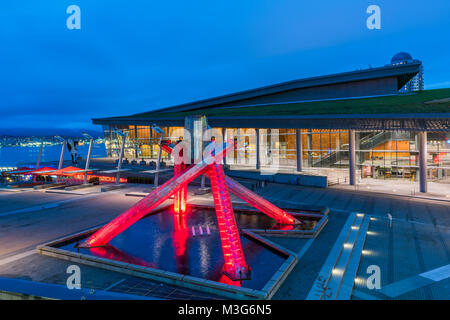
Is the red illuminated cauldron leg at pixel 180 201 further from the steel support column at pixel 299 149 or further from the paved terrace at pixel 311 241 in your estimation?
the steel support column at pixel 299 149

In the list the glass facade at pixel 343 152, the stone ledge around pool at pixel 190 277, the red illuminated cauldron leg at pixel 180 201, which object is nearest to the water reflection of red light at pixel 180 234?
the red illuminated cauldron leg at pixel 180 201

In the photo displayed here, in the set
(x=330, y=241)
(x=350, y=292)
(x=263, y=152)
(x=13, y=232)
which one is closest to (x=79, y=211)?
(x=13, y=232)

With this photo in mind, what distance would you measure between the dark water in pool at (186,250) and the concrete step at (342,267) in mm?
1777

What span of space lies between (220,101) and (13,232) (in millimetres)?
34874

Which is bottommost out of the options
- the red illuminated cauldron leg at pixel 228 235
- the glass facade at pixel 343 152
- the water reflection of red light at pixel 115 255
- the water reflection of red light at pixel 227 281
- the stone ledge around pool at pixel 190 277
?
the water reflection of red light at pixel 227 281

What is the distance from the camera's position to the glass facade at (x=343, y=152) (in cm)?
2531

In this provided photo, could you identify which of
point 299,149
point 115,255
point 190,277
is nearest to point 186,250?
point 115,255

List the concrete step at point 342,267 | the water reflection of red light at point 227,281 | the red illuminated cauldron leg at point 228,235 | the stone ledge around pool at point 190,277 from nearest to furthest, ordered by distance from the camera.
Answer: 1. the stone ledge around pool at point 190,277
2. the concrete step at point 342,267
3. the water reflection of red light at point 227,281
4. the red illuminated cauldron leg at point 228,235

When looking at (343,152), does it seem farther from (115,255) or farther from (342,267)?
(115,255)

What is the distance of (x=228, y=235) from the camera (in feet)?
33.3

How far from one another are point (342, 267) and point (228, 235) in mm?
4224

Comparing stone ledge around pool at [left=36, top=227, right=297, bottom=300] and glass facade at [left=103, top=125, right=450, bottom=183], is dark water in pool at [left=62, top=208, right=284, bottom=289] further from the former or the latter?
glass facade at [left=103, top=125, right=450, bottom=183]

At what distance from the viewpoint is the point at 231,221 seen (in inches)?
411
